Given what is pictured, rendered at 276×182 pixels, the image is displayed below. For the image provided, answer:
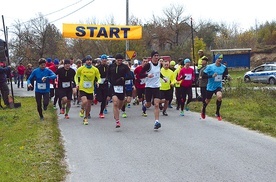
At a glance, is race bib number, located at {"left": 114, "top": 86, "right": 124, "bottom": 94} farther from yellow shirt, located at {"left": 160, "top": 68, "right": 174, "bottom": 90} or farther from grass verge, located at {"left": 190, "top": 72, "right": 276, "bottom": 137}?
grass verge, located at {"left": 190, "top": 72, "right": 276, "bottom": 137}

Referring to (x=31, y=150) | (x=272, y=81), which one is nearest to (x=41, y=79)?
(x=31, y=150)

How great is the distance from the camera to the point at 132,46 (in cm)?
5331

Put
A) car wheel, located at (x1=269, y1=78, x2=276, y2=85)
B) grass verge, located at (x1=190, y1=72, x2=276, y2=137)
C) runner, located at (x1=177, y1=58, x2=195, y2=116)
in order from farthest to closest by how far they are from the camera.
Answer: car wheel, located at (x1=269, y1=78, x2=276, y2=85)
runner, located at (x1=177, y1=58, x2=195, y2=116)
grass verge, located at (x1=190, y1=72, x2=276, y2=137)

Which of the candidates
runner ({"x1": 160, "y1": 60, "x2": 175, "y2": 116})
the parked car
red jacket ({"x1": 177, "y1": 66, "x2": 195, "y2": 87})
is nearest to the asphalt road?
runner ({"x1": 160, "y1": 60, "x2": 175, "y2": 116})

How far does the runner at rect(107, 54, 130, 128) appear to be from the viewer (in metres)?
11.6

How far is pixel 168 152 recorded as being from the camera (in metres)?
8.61

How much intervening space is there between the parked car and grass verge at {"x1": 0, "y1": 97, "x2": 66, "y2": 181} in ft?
75.7

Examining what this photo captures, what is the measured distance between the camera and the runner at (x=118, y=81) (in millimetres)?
11633

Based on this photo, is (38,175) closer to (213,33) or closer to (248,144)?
(248,144)

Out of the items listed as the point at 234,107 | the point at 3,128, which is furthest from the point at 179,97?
the point at 3,128

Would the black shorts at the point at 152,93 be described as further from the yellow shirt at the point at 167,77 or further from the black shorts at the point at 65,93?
the black shorts at the point at 65,93

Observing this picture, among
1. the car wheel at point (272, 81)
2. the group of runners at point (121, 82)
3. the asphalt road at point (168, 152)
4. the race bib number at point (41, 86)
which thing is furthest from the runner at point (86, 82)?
the car wheel at point (272, 81)

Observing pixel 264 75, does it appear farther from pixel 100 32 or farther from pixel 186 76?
pixel 186 76

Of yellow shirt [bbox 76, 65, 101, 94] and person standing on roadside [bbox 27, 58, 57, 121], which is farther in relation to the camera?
person standing on roadside [bbox 27, 58, 57, 121]
